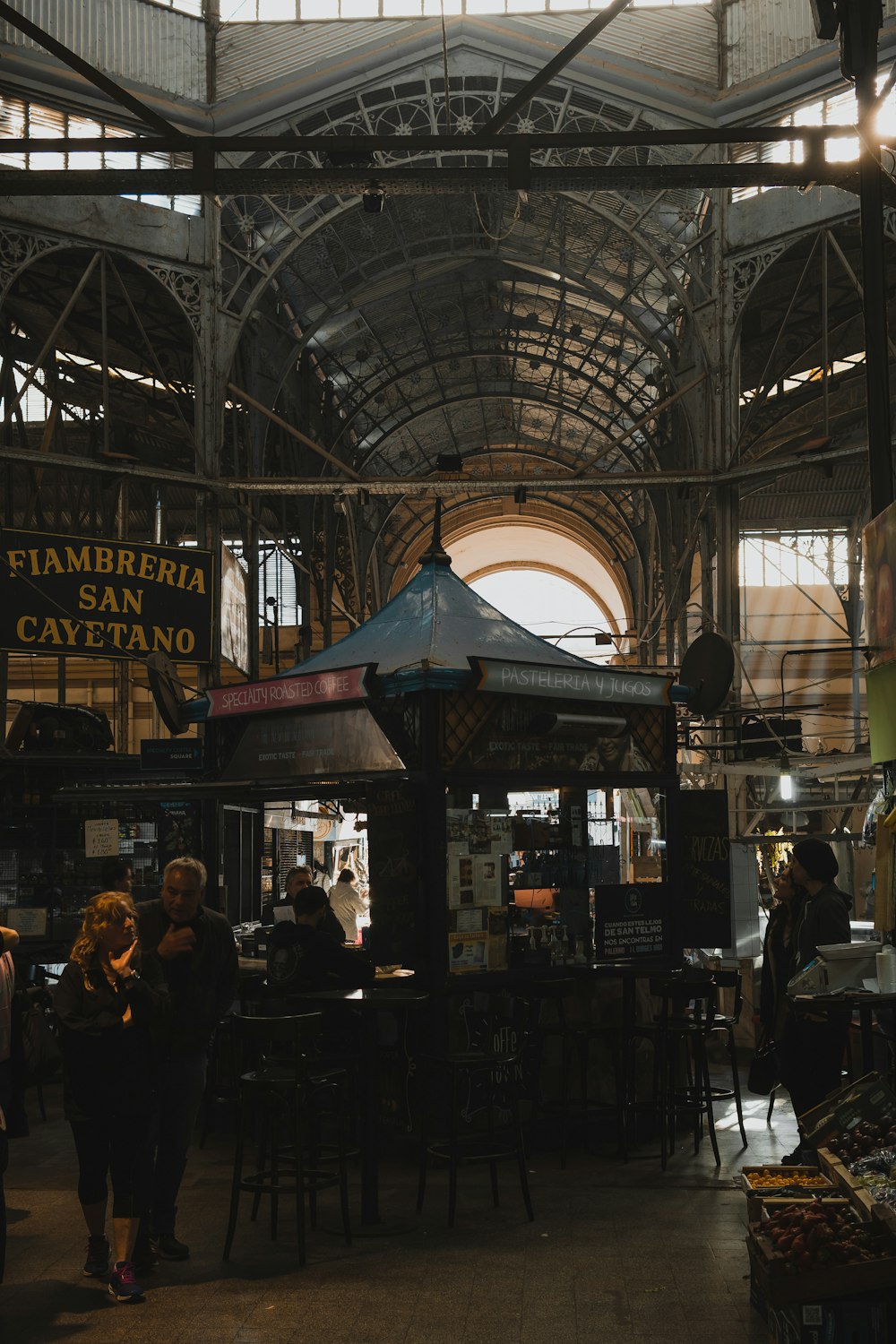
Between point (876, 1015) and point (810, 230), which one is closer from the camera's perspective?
point (876, 1015)

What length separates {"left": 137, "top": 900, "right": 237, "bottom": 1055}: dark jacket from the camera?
6.70m

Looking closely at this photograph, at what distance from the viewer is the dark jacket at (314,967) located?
28.3 feet

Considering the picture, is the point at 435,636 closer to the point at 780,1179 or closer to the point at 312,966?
the point at 312,966

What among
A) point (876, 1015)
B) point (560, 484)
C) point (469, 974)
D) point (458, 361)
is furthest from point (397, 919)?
point (458, 361)

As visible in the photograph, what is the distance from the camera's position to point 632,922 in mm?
9758

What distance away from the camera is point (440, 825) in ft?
29.5

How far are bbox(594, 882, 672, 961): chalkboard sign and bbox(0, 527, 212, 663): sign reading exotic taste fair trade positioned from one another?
20.3 feet

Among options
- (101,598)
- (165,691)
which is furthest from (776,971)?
(101,598)

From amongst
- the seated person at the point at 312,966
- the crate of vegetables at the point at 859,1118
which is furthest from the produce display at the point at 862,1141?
the seated person at the point at 312,966

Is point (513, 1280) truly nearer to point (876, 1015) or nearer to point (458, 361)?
point (876, 1015)

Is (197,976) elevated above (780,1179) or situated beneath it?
elevated above

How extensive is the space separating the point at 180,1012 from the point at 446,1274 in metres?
1.74

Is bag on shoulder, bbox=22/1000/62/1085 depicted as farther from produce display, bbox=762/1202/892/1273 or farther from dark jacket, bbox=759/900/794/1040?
produce display, bbox=762/1202/892/1273

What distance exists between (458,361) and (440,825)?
2231cm
